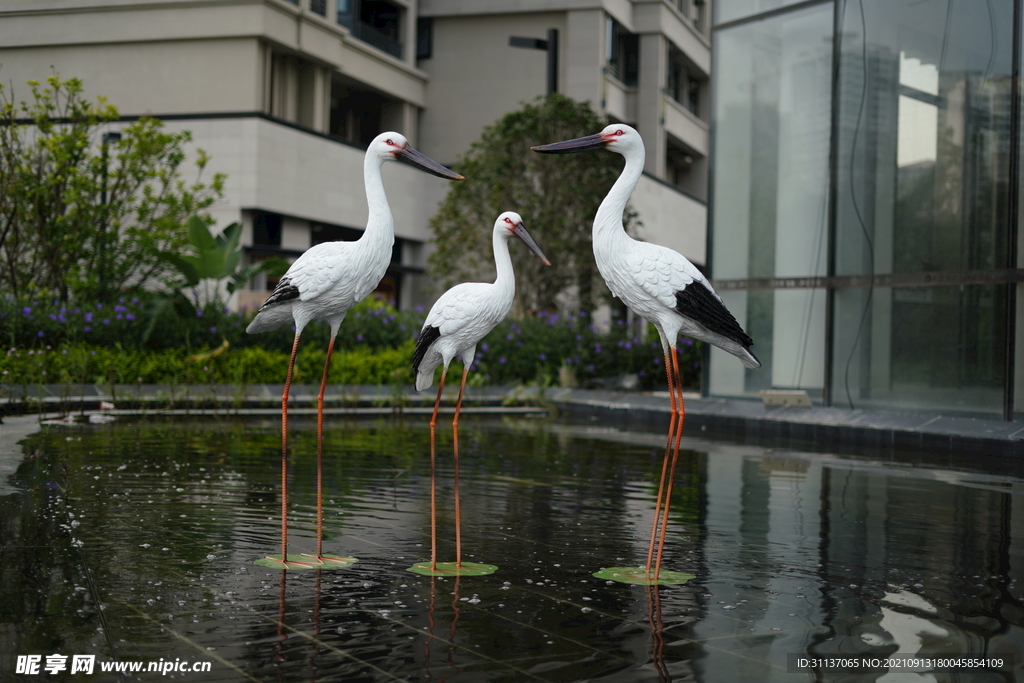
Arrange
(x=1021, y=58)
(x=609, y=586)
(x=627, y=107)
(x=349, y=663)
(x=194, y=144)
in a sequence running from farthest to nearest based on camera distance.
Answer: (x=627, y=107), (x=194, y=144), (x=1021, y=58), (x=609, y=586), (x=349, y=663)

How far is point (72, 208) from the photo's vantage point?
16.1 metres

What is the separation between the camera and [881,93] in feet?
47.8

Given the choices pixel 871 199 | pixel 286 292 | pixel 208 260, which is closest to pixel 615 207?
pixel 286 292

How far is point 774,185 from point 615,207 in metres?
11.8

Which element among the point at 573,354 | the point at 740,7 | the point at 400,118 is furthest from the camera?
the point at 400,118

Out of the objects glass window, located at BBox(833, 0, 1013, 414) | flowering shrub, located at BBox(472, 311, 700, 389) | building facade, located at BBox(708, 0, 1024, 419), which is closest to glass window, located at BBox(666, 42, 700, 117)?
flowering shrub, located at BBox(472, 311, 700, 389)

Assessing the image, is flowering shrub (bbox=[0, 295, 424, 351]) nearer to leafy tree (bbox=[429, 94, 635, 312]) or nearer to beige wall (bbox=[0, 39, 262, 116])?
leafy tree (bbox=[429, 94, 635, 312])

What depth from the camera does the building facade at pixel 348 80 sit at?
24094 mm

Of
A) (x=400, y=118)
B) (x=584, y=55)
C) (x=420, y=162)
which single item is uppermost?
(x=584, y=55)

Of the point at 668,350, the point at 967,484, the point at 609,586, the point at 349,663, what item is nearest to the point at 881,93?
the point at 967,484

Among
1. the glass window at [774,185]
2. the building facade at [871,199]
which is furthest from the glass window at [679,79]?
the glass window at [774,185]

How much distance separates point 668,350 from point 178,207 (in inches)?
543

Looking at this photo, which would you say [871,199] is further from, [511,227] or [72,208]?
[72,208]

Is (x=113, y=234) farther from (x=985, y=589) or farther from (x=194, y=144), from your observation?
(x=985, y=589)
